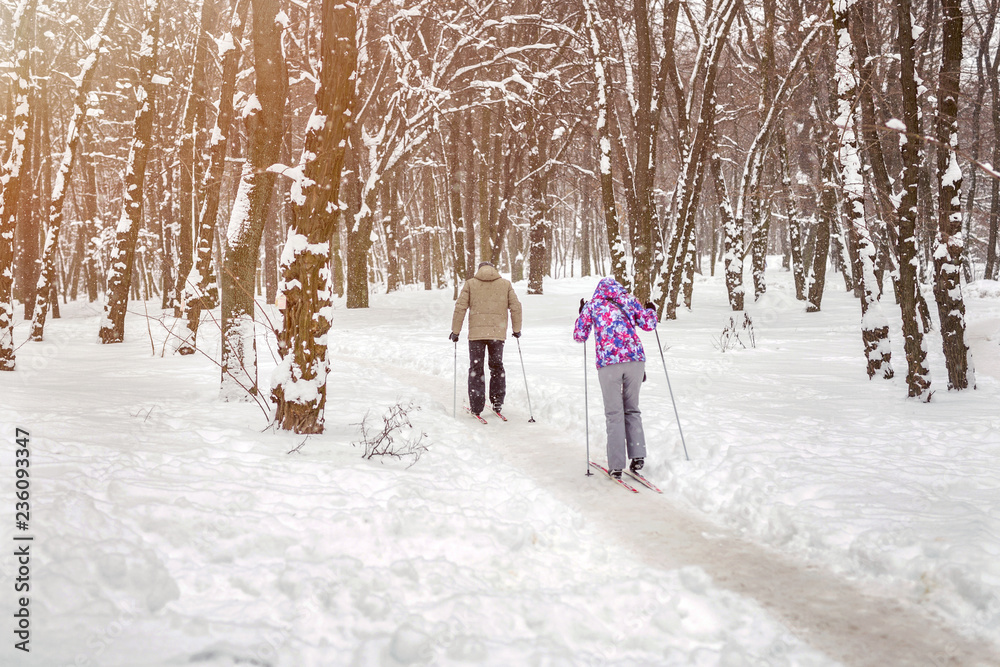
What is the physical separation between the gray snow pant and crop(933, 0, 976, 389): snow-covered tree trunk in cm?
455

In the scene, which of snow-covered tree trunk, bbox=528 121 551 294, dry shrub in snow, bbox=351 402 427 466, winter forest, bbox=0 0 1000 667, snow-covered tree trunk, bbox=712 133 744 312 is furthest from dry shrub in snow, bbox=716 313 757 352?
snow-covered tree trunk, bbox=528 121 551 294

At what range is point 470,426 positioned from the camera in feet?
25.2

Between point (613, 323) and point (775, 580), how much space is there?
2.76 metres

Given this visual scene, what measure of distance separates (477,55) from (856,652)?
896 inches

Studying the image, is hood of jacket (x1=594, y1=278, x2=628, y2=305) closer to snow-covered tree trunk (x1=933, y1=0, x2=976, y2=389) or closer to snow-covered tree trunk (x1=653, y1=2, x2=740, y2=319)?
snow-covered tree trunk (x1=933, y1=0, x2=976, y2=389)

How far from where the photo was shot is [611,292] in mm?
5973

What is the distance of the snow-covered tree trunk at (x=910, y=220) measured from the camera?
24.8 ft

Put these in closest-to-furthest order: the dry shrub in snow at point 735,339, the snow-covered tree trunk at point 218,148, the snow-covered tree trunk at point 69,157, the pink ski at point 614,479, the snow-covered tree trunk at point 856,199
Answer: the pink ski at point 614,479 < the snow-covered tree trunk at point 856,199 < the snow-covered tree trunk at point 218,148 < the snow-covered tree trunk at point 69,157 < the dry shrub in snow at point 735,339

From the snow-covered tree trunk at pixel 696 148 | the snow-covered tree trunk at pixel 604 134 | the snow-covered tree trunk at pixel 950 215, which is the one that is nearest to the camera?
the snow-covered tree trunk at pixel 950 215

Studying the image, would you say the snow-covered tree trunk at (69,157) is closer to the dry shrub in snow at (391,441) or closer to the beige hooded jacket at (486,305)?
the beige hooded jacket at (486,305)

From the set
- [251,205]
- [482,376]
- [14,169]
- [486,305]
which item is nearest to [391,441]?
[482,376]

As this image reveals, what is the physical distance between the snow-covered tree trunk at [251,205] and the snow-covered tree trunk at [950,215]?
8.22 m

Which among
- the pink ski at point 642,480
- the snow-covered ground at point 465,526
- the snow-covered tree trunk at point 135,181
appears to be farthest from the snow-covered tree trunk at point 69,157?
the pink ski at point 642,480

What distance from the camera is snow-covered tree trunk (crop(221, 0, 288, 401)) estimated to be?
286 inches
